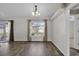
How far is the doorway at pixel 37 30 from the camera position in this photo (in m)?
9.72

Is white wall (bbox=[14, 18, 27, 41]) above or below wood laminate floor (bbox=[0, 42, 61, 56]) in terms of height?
above

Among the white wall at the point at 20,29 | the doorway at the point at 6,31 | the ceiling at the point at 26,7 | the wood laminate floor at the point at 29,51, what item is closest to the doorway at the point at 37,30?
the white wall at the point at 20,29

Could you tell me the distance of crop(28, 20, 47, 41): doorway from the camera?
9719mm

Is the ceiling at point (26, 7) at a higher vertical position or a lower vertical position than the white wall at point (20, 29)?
higher

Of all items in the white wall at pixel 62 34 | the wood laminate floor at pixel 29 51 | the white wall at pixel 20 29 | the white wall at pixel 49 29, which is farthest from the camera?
the white wall at pixel 20 29

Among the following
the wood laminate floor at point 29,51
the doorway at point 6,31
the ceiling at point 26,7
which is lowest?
the wood laminate floor at point 29,51

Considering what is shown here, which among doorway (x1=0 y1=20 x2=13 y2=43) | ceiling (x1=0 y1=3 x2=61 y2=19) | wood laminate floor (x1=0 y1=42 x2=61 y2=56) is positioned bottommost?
wood laminate floor (x1=0 y1=42 x2=61 y2=56)

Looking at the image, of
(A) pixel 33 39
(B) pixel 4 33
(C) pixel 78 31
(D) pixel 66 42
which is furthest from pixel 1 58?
(B) pixel 4 33

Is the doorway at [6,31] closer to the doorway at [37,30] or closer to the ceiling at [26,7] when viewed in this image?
the doorway at [37,30]

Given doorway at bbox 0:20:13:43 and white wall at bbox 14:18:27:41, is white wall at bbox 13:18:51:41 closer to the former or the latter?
white wall at bbox 14:18:27:41

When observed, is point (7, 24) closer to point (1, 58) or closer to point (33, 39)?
point (33, 39)

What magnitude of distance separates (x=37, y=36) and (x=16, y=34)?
5.35 feet

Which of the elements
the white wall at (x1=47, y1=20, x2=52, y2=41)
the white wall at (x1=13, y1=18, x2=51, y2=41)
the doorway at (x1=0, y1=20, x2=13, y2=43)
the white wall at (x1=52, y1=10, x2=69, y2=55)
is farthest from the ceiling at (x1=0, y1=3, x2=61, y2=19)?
the doorway at (x1=0, y1=20, x2=13, y2=43)

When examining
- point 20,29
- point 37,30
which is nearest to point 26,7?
A: point 20,29
